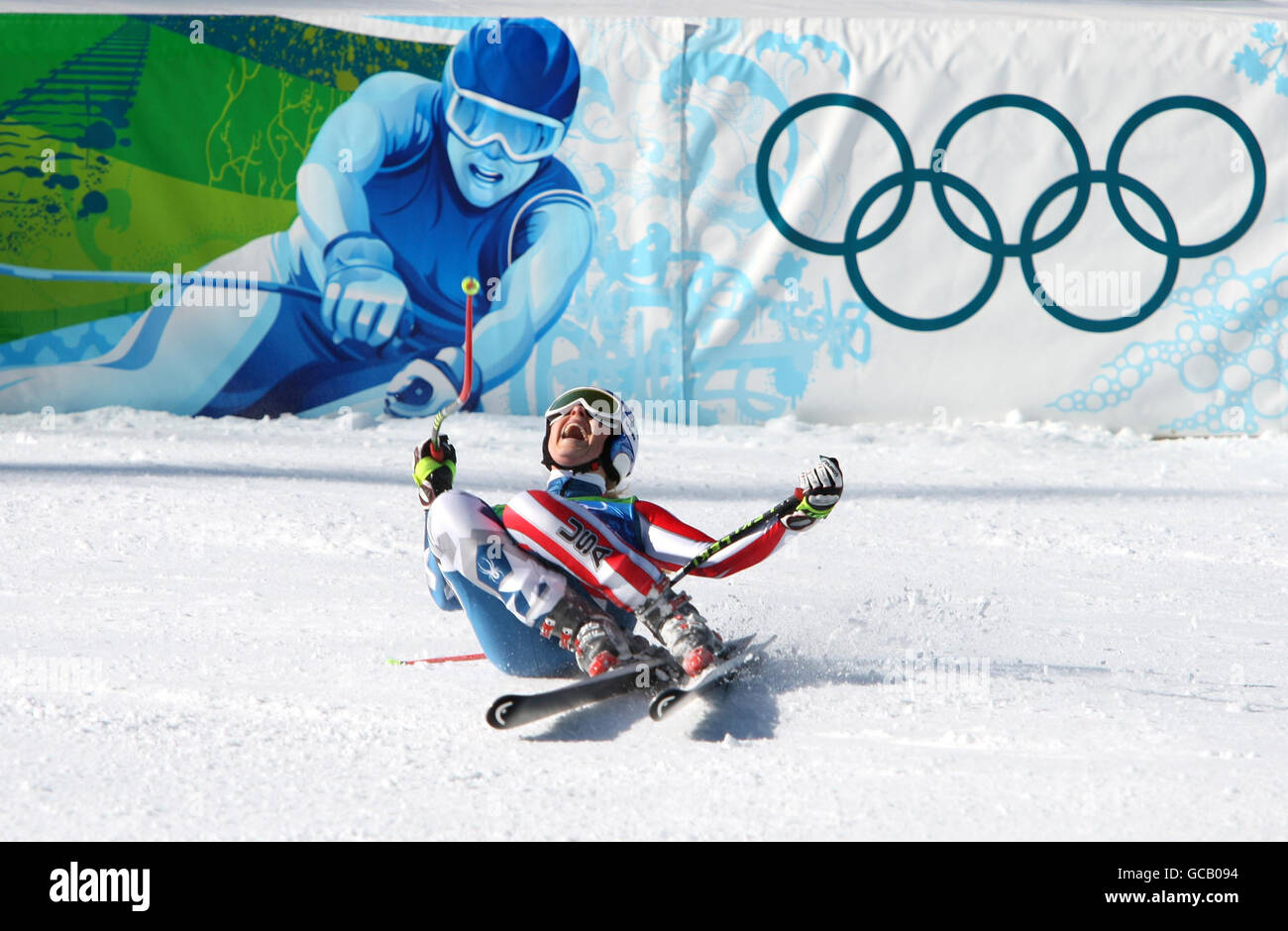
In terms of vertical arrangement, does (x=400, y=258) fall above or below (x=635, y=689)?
above

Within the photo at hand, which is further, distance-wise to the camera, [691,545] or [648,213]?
[648,213]

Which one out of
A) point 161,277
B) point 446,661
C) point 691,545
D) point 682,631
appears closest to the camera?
point 682,631

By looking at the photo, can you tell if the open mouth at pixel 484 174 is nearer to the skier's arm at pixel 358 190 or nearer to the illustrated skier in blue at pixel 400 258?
the illustrated skier in blue at pixel 400 258

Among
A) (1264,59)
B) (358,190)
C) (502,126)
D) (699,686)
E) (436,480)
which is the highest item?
(1264,59)

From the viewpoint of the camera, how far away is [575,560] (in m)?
3.31

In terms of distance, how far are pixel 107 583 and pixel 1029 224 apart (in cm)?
577

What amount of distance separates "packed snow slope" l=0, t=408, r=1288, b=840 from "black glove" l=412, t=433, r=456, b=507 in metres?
0.50

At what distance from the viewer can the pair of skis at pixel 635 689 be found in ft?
9.78

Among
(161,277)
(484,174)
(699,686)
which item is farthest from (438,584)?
(161,277)

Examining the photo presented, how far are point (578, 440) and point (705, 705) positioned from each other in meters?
0.81

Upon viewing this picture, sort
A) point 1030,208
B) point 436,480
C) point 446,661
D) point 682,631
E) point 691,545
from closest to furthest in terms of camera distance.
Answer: point 682,631 < point 691,545 < point 436,480 < point 446,661 < point 1030,208

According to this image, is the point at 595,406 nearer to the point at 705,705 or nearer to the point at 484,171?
the point at 705,705

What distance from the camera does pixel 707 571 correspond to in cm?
334
